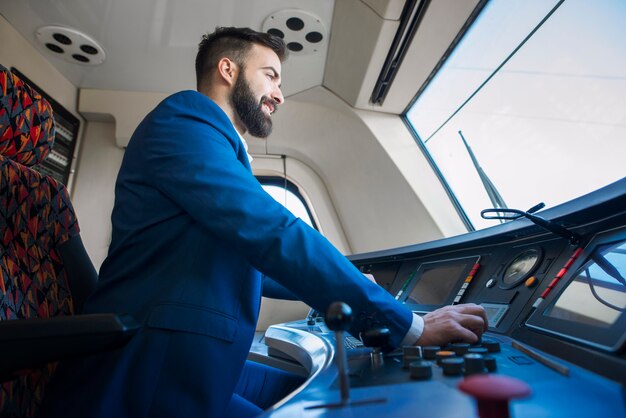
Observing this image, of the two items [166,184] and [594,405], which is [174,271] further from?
[594,405]

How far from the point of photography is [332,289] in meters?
0.73

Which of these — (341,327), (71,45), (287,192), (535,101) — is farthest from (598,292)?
(287,192)

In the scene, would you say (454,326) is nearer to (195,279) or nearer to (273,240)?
(273,240)

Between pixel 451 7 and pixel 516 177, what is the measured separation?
0.85 meters

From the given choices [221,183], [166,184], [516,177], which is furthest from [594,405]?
[516,177]

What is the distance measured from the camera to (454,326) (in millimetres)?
749

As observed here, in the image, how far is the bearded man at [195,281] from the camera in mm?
714

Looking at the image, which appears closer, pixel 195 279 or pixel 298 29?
pixel 195 279

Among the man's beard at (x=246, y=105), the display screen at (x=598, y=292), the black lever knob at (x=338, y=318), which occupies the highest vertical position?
the man's beard at (x=246, y=105)

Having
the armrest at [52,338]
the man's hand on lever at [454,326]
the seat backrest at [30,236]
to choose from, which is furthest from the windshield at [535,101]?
the seat backrest at [30,236]

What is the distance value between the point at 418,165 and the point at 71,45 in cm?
235

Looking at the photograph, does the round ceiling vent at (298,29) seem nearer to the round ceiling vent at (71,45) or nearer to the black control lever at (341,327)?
the round ceiling vent at (71,45)

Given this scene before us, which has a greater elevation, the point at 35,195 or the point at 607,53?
the point at 607,53

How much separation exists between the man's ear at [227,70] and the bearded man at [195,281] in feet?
1.42
